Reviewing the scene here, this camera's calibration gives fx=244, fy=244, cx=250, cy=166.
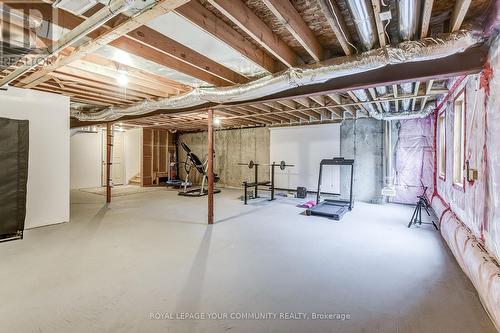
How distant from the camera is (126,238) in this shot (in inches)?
142

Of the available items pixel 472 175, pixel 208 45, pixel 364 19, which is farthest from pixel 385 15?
pixel 472 175

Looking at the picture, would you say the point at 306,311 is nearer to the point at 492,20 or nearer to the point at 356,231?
the point at 356,231

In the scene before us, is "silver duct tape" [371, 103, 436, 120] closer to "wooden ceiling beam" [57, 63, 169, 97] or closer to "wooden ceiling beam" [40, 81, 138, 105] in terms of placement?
"wooden ceiling beam" [57, 63, 169, 97]

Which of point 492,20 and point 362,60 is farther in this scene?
point 362,60

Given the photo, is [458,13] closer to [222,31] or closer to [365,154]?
[222,31]

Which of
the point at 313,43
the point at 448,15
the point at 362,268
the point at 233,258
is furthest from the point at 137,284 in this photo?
the point at 448,15

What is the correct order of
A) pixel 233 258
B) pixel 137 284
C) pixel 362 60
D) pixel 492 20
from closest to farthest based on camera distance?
pixel 492 20 < pixel 137 284 < pixel 362 60 < pixel 233 258

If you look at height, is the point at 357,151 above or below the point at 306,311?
above

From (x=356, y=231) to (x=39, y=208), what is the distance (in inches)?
211

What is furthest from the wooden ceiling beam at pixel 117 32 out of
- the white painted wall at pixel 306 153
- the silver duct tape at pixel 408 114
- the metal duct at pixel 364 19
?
the white painted wall at pixel 306 153

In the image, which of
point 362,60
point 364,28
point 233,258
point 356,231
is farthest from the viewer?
point 356,231

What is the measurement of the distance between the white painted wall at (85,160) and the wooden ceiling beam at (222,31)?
8617 millimetres

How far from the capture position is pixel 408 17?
195 cm

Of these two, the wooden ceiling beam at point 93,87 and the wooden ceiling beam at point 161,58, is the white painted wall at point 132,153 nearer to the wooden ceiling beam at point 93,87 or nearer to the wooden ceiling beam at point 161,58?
the wooden ceiling beam at point 93,87
